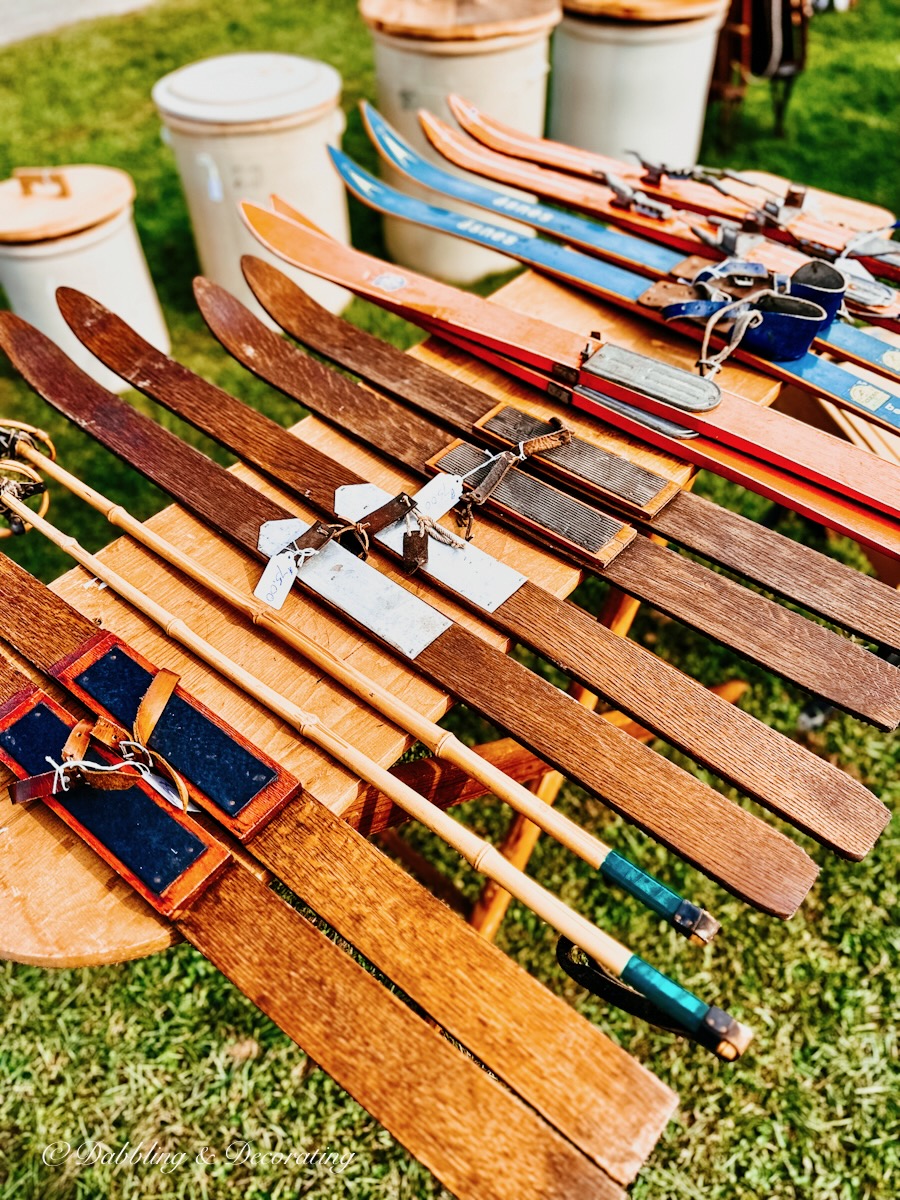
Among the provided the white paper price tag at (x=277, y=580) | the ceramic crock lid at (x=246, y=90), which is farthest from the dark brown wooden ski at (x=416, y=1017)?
the ceramic crock lid at (x=246, y=90)

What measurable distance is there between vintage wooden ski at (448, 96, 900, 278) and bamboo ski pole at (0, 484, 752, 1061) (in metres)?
2.11

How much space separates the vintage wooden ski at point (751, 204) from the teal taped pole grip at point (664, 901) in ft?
6.72

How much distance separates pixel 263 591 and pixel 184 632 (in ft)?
0.61

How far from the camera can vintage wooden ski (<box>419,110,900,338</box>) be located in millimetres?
2418

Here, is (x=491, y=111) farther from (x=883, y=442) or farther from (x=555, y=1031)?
(x=555, y=1031)

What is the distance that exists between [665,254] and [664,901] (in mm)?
2015

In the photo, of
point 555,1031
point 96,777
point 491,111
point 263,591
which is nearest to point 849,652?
point 555,1031

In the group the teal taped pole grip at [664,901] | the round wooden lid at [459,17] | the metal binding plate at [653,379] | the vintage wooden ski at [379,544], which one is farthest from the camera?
the round wooden lid at [459,17]

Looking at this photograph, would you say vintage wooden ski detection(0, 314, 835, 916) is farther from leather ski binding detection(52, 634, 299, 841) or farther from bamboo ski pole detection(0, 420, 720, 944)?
leather ski binding detection(52, 634, 299, 841)

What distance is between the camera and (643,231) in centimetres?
274

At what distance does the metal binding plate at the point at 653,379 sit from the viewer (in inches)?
81.9

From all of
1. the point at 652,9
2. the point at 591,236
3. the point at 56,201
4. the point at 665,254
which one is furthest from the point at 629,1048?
the point at 652,9

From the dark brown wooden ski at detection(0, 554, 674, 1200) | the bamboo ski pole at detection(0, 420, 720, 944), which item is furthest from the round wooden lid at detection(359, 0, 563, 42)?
the dark brown wooden ski at detection(0, 554, 674, 1200)

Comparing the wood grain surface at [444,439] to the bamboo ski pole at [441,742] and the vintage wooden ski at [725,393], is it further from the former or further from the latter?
the bamboo ski pole at [441,742]
